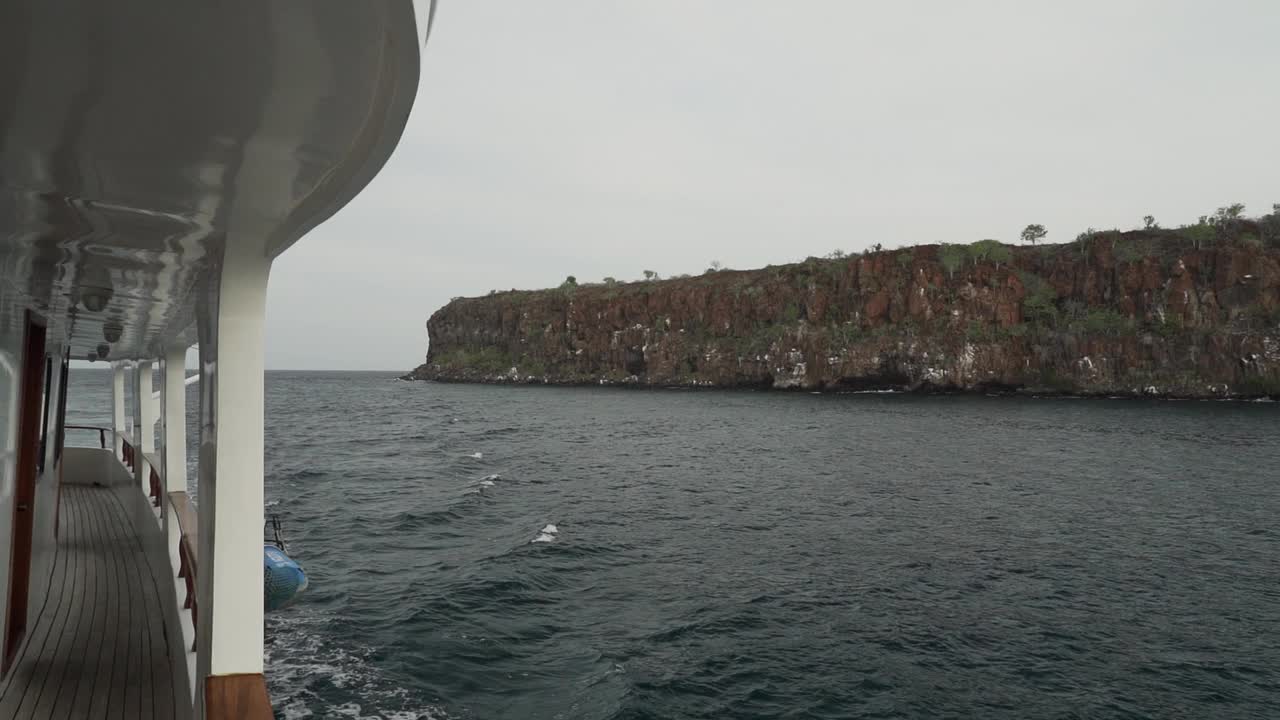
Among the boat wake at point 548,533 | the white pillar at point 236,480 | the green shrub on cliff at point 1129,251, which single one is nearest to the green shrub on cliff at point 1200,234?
the green shrub on cliff at point 1129,251

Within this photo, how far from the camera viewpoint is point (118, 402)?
1123 cm

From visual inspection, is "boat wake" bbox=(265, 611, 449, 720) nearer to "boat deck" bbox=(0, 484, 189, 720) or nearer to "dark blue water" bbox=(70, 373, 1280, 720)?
"dark blue water" bbox=(70, 373, 1280, 720)

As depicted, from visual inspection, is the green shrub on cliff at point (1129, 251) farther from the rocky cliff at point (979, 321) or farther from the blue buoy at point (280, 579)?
the blue buoy at point (280, 579)

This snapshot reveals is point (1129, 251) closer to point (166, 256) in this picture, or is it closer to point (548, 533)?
point (548, 533)

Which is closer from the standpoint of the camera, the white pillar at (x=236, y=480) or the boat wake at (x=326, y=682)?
the white pillar at (x=236, y=480)

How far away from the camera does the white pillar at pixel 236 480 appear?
3012 millimetres

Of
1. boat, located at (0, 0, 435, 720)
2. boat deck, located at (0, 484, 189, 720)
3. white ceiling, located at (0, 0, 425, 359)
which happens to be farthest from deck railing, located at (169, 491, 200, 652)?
white ceiling, located at (0, 0, 425, 359)

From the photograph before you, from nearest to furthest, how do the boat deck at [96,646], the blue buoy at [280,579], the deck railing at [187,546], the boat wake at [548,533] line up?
the boat deck at [96,646] → the deck railing at [187,546] → the blue buoy at [280,579] → the boat wake at [548,533]

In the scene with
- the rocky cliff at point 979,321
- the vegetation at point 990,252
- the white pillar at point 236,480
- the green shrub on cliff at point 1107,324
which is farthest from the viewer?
the vegetation at point 990,252

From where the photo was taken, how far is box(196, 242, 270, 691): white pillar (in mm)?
3012

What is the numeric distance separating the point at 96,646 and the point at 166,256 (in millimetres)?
4004

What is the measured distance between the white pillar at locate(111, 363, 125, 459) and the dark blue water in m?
3.33

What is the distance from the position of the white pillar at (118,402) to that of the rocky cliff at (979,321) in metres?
63.5

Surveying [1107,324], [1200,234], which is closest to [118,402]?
[1107,324]
